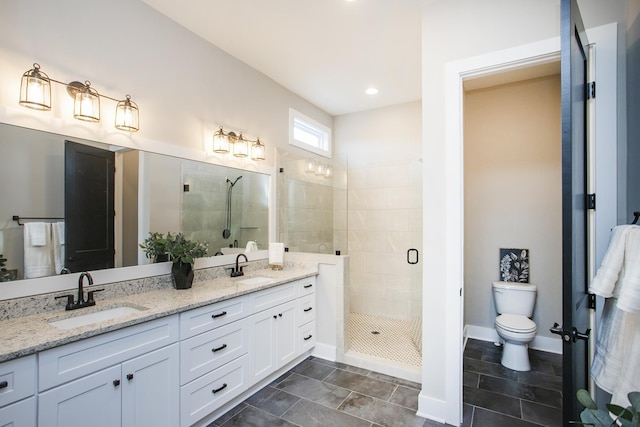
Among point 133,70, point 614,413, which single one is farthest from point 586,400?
point 133,70

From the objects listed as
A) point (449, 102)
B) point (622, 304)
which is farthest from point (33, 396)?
point (449, 102)

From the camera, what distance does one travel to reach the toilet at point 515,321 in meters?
2.79

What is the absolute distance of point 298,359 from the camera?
9.73 ft

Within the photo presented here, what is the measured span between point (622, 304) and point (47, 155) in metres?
2.92

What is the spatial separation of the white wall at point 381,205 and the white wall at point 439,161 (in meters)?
1.69

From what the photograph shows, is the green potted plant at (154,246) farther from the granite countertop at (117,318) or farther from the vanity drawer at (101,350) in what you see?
the vanity drawer at (101,350)

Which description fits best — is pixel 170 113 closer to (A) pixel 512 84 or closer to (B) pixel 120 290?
(B) pixel 120 290

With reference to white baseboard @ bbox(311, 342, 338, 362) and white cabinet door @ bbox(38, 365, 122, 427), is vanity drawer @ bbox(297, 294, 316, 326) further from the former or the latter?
white cabinet door @ bbox(38, 365, 122, 427)

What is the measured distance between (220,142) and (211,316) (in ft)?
5.07

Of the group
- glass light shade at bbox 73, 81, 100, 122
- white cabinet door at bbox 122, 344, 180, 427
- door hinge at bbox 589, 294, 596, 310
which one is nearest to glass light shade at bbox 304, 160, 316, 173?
glass light shade at bbox 73, 81, 100, 122

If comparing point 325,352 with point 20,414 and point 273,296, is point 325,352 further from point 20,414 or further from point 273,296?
point 20,414

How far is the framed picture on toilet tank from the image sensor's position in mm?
3326

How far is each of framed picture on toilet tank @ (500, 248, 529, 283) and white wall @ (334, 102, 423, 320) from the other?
3.45ft

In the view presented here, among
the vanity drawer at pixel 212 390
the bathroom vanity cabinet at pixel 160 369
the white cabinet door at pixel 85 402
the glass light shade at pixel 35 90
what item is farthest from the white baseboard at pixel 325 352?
the glass light shade at pixel 35 90
